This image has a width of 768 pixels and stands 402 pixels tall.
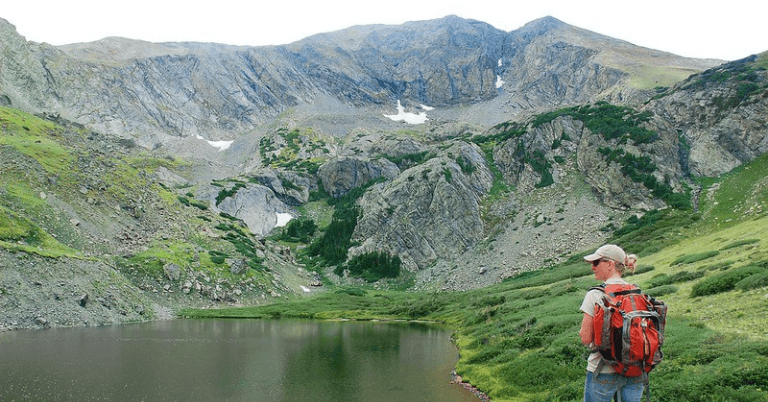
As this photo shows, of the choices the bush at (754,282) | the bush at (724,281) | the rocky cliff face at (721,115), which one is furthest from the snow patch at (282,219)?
the bush at (754,282)

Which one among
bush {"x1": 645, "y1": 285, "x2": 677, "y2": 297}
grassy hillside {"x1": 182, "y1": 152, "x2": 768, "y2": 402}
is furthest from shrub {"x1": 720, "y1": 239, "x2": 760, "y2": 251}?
bush {"x1": 645, "y1": 285, "x2": 677, "y2": 297}

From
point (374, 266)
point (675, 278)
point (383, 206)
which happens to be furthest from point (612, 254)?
point (383, 206)

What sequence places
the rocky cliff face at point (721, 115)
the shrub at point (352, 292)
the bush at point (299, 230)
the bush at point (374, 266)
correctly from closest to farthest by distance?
the shrub at point (352, 292) → the rocky cliff face at point (721, 115) → the bush at point (374, 266) → the bush at point (299, 230)

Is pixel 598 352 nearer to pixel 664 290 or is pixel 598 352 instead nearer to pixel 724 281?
pixel 724 281

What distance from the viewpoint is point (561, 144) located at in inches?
6280

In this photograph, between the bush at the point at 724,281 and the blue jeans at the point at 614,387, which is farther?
the bush at the point at 724,281

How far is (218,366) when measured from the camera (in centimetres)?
3828

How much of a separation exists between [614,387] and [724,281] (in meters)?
31.2

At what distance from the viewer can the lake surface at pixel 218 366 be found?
95.6 ft

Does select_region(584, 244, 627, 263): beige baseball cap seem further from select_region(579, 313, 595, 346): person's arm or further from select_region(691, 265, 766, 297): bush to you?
select_region(691, 265, 766, 297): bush

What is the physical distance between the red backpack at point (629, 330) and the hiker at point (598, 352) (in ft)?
0.49

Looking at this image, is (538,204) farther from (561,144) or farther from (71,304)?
(71,304)

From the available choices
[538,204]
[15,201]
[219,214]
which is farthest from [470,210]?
[15,201]

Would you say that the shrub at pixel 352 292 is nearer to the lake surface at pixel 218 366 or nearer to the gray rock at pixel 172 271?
the gray rock at pixel 172 271
